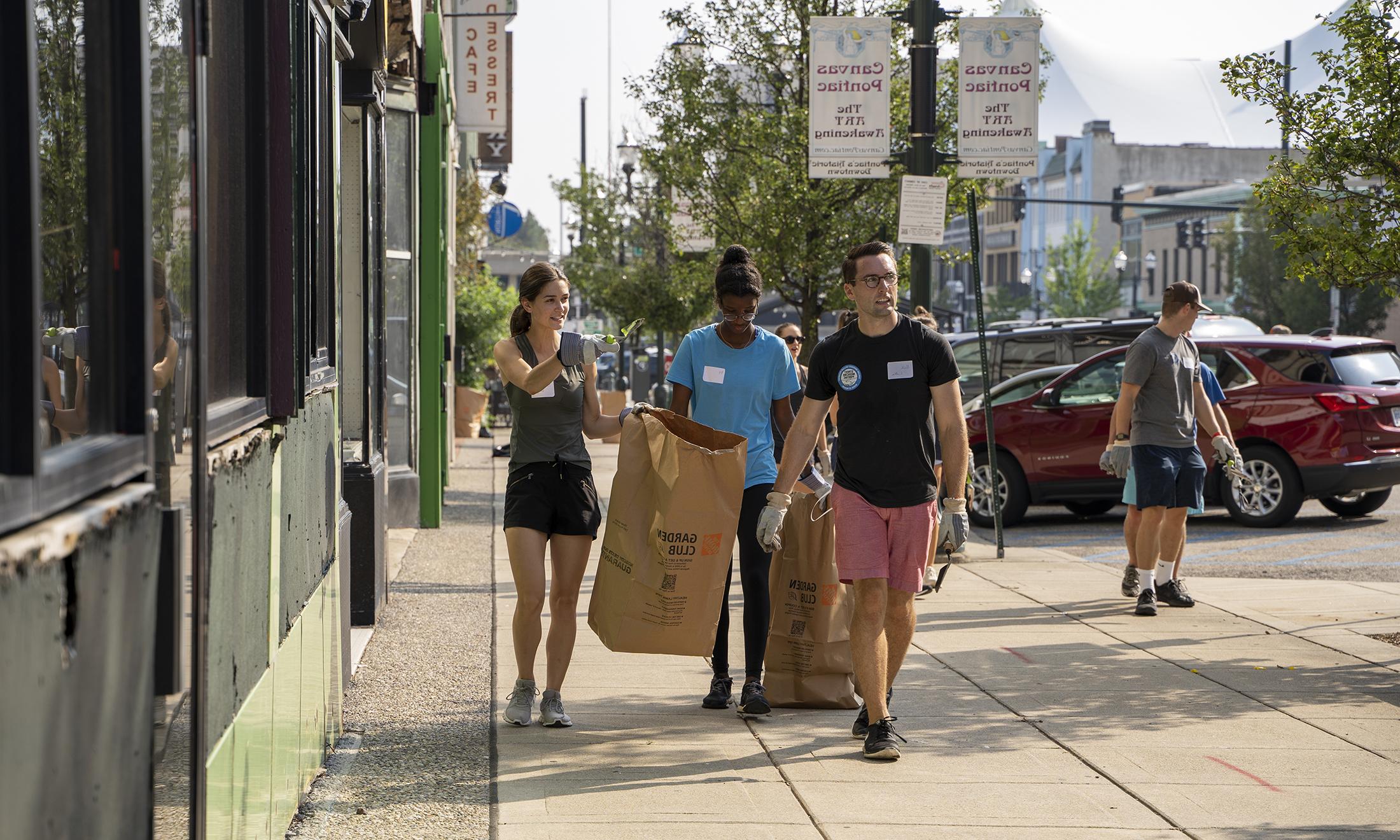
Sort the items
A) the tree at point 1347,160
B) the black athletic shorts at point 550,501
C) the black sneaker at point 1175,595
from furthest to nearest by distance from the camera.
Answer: the black sneaker at point 1175,595 → the tree at point 1347,160 → the black athletic shorts at point 550,501

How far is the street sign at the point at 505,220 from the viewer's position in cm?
2925

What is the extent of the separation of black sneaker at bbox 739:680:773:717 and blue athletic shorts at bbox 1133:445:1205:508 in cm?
391

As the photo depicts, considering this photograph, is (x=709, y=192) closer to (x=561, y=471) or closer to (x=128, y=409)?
(x=561, y=471)

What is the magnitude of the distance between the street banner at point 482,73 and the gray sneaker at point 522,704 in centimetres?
1391

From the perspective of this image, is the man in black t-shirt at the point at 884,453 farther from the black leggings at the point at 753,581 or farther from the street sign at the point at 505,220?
the street sign at the point at 505,220

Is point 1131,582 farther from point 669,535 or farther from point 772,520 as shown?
point 669,535

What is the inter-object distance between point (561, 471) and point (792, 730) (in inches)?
51.2

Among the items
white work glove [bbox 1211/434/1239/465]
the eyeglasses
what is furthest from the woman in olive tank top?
white work glove [bbox 1211/434/1239/465]

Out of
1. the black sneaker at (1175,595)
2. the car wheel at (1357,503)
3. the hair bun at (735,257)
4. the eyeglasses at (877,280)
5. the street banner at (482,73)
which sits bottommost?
the car wheel at (1357,503)

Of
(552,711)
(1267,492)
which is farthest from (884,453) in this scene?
(1267,492)

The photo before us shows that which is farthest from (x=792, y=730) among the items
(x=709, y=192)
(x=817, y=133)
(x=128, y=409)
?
(x=709, y=192)

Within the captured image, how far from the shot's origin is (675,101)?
788 inches

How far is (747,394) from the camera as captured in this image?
645cm

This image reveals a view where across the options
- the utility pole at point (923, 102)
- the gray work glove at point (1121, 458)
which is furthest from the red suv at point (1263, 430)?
the gray work glove at point (1121, 458)
